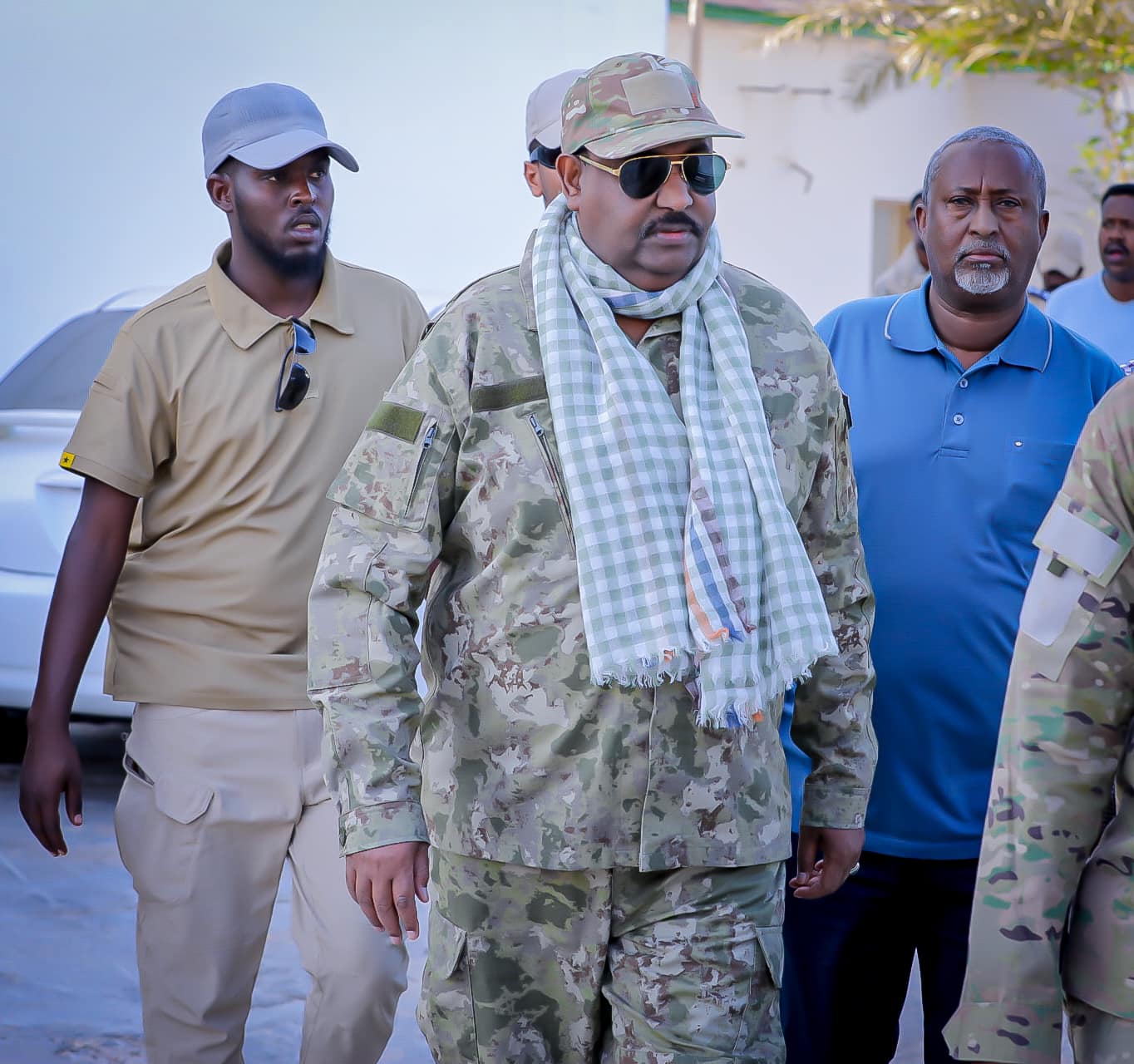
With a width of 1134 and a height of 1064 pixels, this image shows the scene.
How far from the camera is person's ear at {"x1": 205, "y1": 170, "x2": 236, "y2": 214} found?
3.50 meters

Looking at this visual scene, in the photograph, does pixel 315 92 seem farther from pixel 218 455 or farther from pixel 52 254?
pixel 218 455

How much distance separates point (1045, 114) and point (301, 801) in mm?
13285

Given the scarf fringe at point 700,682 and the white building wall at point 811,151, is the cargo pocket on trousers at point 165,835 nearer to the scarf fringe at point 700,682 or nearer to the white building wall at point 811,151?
the scarf fringe at point 700,682

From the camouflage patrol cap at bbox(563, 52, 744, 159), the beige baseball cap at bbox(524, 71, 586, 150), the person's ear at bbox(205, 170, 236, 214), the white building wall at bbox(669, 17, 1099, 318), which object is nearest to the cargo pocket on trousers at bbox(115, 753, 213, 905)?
the person's ear at bbox(205, 170, 236, 214)

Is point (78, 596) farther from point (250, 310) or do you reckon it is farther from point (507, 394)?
point (507, 394)

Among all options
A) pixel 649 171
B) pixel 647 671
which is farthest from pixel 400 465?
pixel 649 171

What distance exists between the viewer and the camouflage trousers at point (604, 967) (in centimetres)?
265

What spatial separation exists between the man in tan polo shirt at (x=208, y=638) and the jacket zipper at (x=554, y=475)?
0.77 metres

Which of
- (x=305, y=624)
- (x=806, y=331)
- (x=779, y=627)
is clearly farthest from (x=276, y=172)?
(x=779, y=627)

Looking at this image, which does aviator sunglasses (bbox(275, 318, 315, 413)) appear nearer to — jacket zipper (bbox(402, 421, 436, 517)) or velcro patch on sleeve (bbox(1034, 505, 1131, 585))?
jacket zipper (bbox(402, 421, 436, 517))

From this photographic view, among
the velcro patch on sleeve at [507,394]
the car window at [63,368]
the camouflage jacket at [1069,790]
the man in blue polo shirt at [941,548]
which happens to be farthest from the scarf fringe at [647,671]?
the car window at [63,368]

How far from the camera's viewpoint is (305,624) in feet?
11.0

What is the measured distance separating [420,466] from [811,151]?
11.9 m

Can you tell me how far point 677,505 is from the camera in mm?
2697
